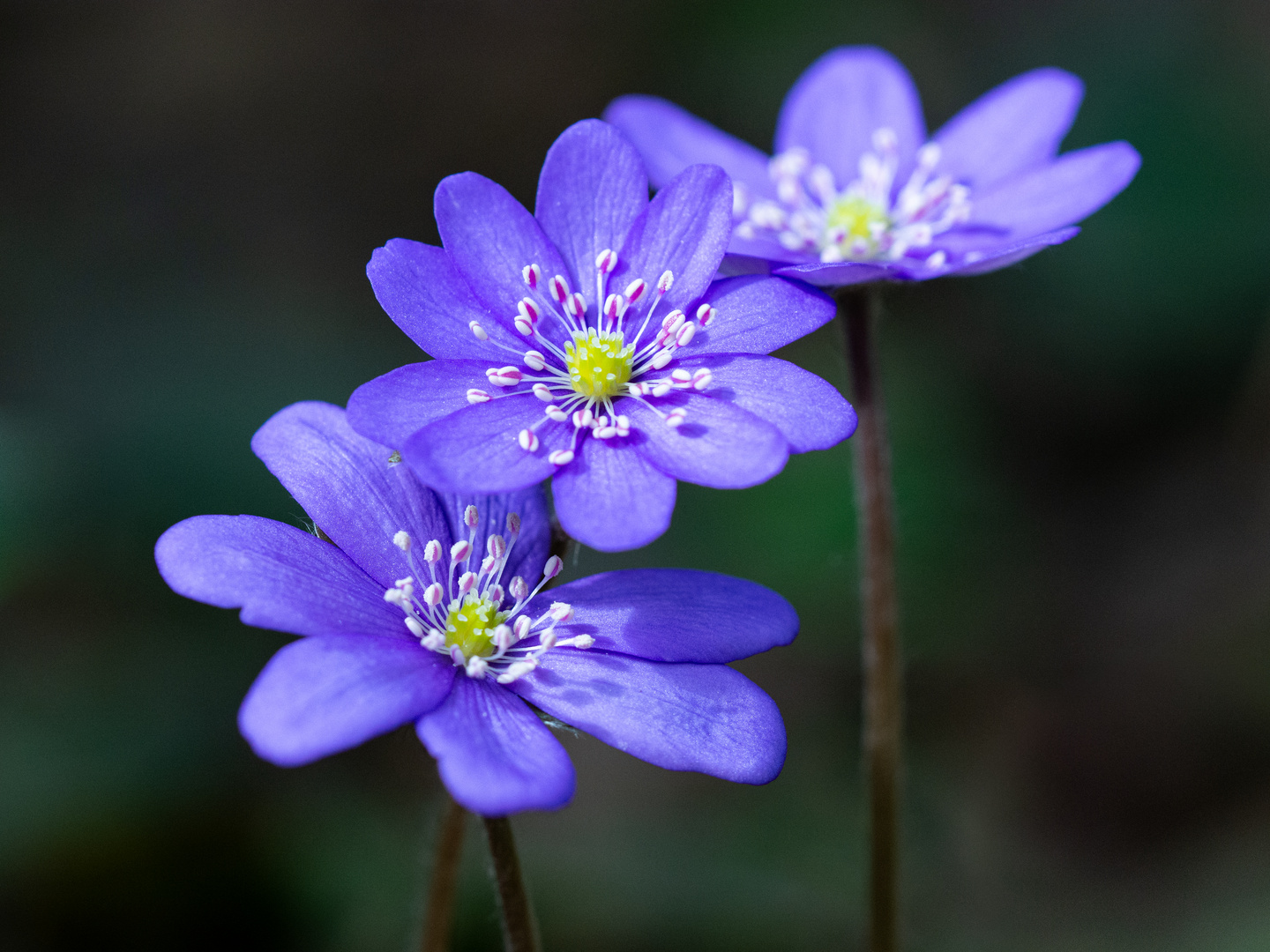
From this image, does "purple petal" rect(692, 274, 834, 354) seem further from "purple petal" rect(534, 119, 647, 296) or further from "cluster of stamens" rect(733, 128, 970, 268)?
"cluster of stamens" rect(733, 128, 970, 268)

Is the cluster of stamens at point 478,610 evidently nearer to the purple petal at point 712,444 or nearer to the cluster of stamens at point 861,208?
the purple petal at point 712,444

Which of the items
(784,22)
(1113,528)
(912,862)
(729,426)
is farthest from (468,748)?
(784,22)

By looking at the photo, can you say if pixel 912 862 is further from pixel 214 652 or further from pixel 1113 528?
pixel 214 652

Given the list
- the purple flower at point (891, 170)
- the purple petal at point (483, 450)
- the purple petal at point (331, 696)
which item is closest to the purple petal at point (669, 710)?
the purple petal at point (331, 696)

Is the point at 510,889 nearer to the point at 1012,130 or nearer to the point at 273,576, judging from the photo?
the point at 273,576

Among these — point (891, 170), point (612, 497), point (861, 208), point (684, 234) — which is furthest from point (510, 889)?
point (891, 170)

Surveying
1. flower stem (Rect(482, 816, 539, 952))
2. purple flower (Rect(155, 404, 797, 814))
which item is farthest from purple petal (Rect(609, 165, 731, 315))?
flower stem (Rect(482, 816, 539, 952))
